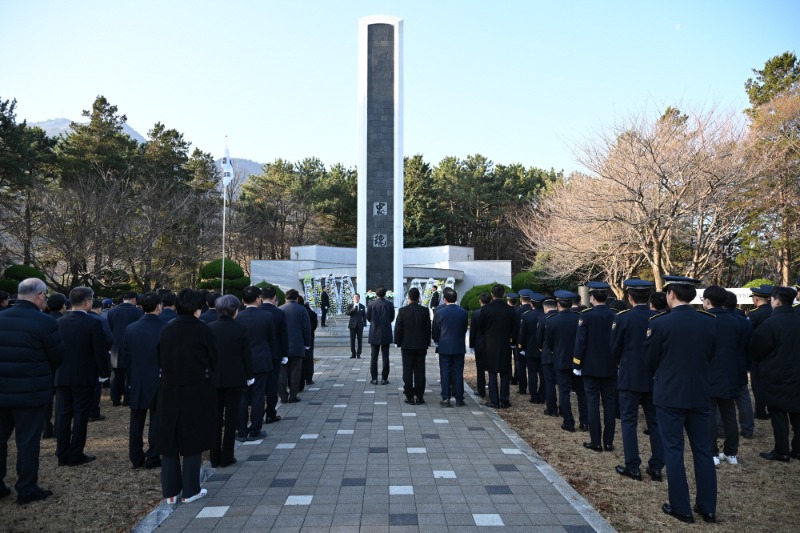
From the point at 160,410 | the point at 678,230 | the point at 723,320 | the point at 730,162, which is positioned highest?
the point at 730,162

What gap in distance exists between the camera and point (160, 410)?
4.46m

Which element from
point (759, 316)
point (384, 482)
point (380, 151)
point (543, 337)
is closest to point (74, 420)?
point (384, 482)

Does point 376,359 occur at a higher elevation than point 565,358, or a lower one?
lower

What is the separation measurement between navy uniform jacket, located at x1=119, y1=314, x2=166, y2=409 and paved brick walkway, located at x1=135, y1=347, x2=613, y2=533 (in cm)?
101

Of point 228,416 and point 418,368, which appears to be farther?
point 418,368

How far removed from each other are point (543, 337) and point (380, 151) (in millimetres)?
18828

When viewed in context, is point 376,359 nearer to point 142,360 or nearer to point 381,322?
point 381,322

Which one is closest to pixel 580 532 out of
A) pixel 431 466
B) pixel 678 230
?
pixel 431 466

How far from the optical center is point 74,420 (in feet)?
18.7

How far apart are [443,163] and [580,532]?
44676 mm

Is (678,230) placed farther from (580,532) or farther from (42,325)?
(42,325)

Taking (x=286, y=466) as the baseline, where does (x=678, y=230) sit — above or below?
above

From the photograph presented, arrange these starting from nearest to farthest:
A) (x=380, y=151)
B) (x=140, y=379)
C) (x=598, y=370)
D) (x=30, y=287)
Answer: (x=30, y=287)
(x=140, y=379)
(x=598, y=370)
(x=380, y=151)

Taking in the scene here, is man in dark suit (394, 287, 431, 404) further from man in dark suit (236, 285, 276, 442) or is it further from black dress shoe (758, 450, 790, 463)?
black dress shoe (758, 450, 790, 463)
